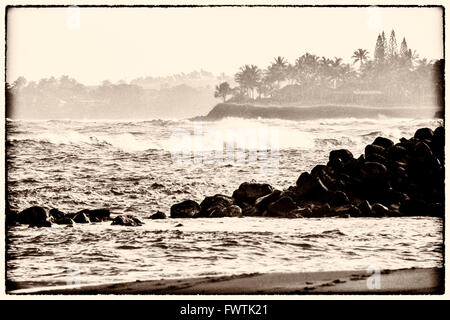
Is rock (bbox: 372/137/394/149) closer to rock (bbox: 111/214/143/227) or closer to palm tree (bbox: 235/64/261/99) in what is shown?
palm tree (bbox: 235/64/261/99)

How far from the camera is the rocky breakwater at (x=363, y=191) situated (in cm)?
787

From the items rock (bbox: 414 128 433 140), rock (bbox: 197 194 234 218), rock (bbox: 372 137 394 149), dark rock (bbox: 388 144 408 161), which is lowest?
rock (bbox: 197 194 234 218)

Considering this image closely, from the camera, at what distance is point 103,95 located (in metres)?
8.03

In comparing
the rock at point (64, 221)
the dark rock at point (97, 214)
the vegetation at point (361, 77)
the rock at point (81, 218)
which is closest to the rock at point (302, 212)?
the vegetation at point (361, 77)

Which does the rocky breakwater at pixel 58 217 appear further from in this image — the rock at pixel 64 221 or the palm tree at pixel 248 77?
the palm tree at pixel 248 77

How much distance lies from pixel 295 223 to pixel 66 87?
2640 millimetres

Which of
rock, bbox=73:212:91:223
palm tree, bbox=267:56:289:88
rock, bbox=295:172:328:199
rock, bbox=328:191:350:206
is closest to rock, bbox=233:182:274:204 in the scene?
rock, bbox=295:172:328:199

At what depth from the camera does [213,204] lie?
786 centimetres

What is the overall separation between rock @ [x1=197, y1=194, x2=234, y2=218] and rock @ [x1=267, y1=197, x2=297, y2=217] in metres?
0.42

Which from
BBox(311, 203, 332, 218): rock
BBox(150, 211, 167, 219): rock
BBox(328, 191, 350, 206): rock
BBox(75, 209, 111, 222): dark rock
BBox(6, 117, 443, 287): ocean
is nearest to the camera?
BBox(6, 117, 443, 287): ocean

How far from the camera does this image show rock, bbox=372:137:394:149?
316 inches

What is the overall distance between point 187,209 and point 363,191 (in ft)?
6.08

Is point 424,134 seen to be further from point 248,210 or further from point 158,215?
point 158,215

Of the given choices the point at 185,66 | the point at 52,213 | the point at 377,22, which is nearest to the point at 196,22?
the point at 185,66
